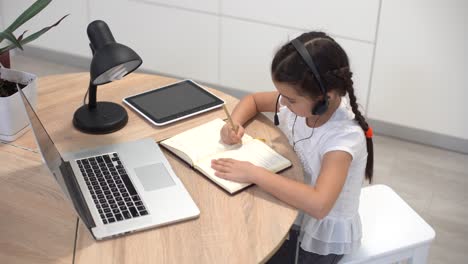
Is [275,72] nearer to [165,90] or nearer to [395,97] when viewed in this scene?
[165,90]

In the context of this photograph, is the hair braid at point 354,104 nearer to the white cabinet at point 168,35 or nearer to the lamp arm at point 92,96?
the lamp arm at point 92,96

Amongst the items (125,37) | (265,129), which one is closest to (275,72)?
(265,129)

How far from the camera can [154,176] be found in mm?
1642

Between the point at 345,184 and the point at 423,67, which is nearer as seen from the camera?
the point at 345,184

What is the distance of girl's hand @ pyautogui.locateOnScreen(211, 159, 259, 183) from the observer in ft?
5.26

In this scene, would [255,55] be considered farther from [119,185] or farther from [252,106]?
[119,185]

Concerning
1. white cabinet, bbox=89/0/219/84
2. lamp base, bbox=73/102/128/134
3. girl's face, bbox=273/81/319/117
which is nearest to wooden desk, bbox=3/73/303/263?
lamp base, bbox=73/102/128/134

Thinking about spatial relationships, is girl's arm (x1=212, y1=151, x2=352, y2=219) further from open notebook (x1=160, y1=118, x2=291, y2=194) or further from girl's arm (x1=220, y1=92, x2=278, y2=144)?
girl's arm (x1=220, y1=92, x2=278, y2=144)

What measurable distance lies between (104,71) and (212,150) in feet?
1.19

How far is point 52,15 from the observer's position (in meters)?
3.78

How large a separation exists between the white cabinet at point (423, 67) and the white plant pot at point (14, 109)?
1.75 meters

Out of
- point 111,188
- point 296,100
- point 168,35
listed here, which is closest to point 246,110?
point 296,100

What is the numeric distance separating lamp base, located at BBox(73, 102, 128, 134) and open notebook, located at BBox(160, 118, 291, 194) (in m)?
0.16

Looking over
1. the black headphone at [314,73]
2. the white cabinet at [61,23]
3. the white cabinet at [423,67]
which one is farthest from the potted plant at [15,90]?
the white cabinet at [61,23]
